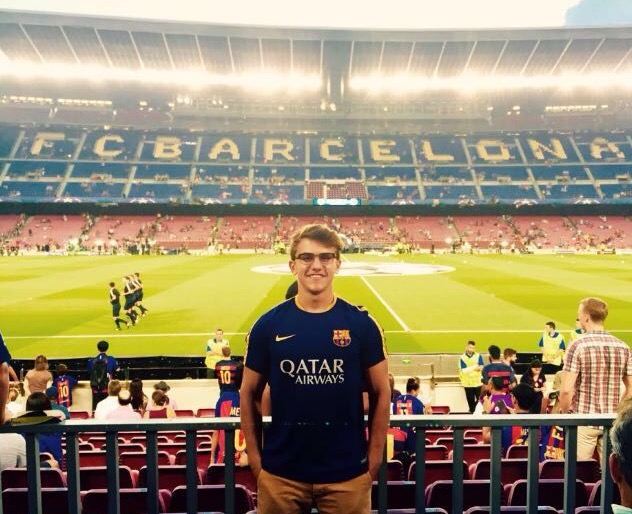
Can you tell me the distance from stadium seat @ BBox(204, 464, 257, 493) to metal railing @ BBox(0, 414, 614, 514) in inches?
56.9

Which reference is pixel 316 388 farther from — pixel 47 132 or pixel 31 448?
pixel 47 132

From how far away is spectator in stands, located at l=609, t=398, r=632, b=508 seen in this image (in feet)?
6.42

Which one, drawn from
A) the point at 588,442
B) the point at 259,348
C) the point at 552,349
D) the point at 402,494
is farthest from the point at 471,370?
the point at 259,348

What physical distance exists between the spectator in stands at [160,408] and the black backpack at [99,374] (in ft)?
12.2

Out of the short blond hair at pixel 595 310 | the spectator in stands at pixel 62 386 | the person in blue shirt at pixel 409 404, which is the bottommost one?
the spectator in stands at pixel 62 386

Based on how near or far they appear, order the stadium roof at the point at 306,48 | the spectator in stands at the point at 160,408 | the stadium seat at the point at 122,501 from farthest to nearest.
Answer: the stadium roof at the point at 306,48
the spectator in stands at the point at 160,408
the stadium seat at the point at 122,501

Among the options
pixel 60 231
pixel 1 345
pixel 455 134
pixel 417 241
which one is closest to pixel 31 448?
pixel 1 345

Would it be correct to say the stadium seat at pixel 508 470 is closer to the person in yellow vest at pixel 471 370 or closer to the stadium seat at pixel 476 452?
the stadium seat at pixel 476 452

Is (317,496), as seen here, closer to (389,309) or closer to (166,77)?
(389,309)

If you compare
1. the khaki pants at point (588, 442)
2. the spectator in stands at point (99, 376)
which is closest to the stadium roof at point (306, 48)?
the spectator in stands at point (99, 376)

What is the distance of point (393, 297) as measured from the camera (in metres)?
26.2

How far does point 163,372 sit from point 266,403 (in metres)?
12.2

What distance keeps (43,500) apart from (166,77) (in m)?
91.9

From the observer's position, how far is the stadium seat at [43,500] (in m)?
3.74
